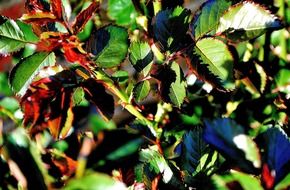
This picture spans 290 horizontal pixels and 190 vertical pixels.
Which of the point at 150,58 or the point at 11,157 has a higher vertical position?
the point at 11,157

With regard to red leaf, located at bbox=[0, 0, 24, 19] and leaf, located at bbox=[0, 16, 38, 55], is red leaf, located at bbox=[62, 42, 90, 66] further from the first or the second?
red leaf, located at bbox=[0, 0, 24, 19]

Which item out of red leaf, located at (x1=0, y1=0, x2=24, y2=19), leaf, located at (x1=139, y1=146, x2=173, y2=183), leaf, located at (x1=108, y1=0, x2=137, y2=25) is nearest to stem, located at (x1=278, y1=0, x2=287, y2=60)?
leaf, located at (x1=108, y1=0, x2=137, y2=25)

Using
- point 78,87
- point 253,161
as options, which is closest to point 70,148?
point 78,87

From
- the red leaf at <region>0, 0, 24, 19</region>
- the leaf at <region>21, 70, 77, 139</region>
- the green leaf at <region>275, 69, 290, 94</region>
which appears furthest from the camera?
the red leaf at <region>0, 0, 24, 19</region>

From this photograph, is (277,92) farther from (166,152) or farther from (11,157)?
(11,157)

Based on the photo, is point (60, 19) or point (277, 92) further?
point (277, 92)

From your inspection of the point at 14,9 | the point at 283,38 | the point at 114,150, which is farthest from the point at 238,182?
the point at 14,9
